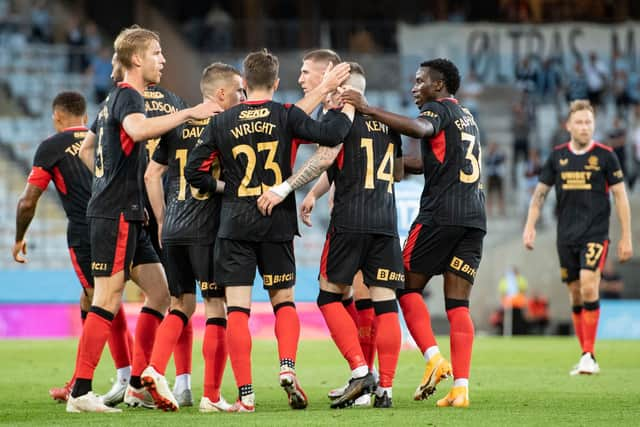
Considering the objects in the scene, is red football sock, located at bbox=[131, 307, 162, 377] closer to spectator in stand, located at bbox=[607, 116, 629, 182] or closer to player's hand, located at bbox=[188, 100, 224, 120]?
player's hand, located at bbox=[188, 100, 224, 120]

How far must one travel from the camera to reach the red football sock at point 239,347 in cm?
787

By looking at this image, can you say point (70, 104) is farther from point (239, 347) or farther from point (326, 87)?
point (239, 347)

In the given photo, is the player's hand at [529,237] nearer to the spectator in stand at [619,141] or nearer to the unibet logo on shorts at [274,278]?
the unibet logo on shorts at [274,278]

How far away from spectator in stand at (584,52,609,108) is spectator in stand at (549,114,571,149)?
1.02 m

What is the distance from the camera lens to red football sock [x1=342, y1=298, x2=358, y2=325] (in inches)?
362

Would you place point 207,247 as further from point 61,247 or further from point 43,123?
point 43,123

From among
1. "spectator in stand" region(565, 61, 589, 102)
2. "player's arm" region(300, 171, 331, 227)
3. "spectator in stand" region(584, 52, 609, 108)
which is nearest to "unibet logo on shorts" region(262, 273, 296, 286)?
"player's arm" region(300, 171, 331, 227)

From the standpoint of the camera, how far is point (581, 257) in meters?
12.5

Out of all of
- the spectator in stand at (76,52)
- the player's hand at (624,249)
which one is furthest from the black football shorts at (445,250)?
the spectator in stand at (76,52)

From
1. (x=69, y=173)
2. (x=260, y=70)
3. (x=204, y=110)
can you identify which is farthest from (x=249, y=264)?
(x=69, y=173)

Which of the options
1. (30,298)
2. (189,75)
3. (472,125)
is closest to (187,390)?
(472,125)

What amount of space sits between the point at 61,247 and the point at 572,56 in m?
12.5

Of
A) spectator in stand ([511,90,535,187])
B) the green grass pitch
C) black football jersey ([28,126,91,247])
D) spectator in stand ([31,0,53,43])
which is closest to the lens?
the green grass pitch

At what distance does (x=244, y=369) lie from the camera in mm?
7879
